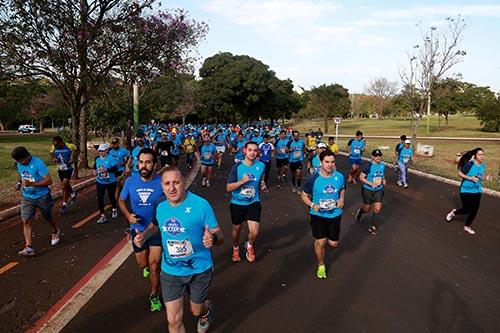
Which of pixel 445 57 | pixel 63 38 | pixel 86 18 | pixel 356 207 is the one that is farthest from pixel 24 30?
pixel 445 57

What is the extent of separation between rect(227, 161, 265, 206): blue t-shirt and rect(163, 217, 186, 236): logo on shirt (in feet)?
8.05

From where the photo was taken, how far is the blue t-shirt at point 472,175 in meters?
7.84

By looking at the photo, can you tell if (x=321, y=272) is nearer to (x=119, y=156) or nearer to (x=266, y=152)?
(x=119, y=156)

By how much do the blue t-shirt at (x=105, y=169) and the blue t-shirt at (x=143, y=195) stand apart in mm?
4061

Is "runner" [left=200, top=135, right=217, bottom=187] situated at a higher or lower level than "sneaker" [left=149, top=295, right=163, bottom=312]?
higher

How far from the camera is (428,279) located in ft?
18.4

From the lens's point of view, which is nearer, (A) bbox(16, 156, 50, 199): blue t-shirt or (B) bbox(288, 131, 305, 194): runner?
(A) bbox(16, 156, 50, 199): blue t-shirt

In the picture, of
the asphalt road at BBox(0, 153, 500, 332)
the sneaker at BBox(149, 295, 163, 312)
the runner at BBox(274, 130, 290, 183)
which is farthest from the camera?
the runner at BBox(274, 130, 290, 183)

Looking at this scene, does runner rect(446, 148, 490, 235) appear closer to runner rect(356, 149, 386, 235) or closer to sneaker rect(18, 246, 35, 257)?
runner rect(356, 149, 386, 235)

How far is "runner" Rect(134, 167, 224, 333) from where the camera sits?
11.4 feet

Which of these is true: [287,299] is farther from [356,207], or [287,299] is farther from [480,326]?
[356,207]

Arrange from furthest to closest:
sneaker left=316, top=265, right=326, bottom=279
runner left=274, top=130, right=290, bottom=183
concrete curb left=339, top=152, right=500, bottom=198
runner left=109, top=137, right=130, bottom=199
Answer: runner left=274, top=130, right=290, bottom=183 < concrete curb left=339, top=152, right=500, bottom=198 < runner left=109, top=137, right=130, bottom=199 < sneaker left=316, top=265, right=326, bottom=279

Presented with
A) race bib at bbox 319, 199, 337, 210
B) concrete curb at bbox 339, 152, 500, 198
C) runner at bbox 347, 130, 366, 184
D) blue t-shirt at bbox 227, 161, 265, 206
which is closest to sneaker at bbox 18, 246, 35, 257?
blue t-shirt at bbox 227, 161, 265, 206

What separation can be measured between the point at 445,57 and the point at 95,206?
2113cm
